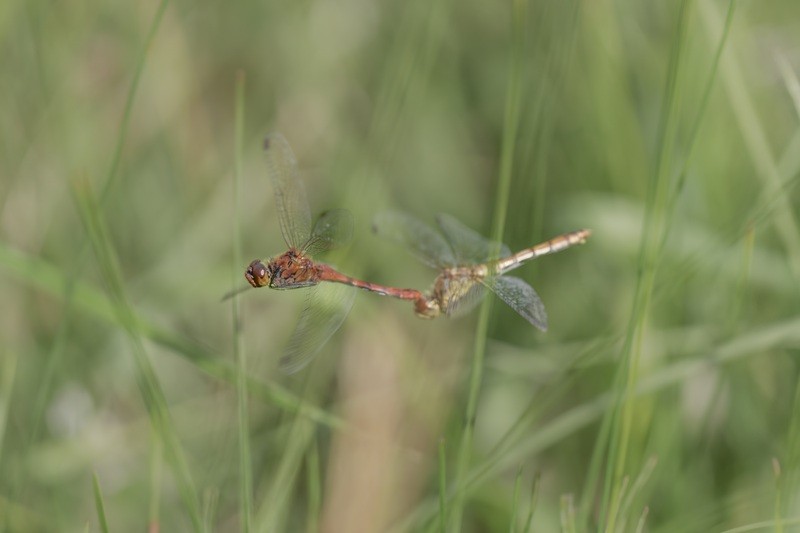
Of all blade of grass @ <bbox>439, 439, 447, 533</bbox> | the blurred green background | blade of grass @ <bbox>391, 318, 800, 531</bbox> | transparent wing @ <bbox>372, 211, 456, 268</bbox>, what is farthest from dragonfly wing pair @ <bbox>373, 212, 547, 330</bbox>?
blade of grass @ <bbox>439, 439, 447, 533</bbox>

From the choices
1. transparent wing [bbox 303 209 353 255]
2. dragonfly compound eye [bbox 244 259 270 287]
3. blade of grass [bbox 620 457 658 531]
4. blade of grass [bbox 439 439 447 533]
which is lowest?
blade of grass [bbox 439 439 447 533]

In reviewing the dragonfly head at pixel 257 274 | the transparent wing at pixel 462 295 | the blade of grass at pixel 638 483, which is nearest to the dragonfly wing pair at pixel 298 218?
the dragonfly head at pixel 257 274

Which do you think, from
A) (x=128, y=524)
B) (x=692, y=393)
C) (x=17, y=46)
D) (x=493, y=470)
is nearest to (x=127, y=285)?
(x=128, y=524)

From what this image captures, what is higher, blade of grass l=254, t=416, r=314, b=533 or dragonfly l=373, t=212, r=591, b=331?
dragonfly l=373, t=212, r=591, b=331

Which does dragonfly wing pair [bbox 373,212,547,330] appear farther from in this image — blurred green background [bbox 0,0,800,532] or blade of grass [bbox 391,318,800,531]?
blade of grass [bbox 391,318,800,531]

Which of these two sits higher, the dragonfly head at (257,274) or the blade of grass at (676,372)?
the dragonfly head at (257,274)

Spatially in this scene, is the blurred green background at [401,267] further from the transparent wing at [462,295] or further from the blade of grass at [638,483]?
the transparent wing at [462,295]

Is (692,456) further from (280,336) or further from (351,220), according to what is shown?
(280,336)
